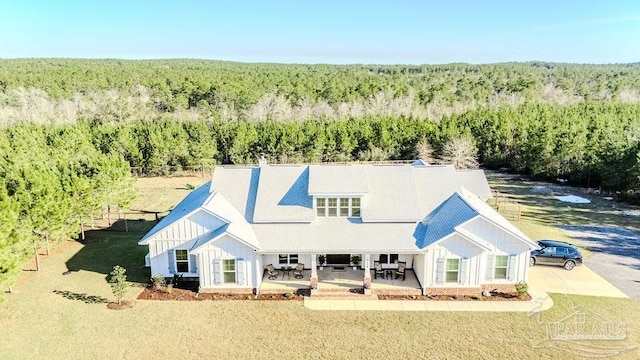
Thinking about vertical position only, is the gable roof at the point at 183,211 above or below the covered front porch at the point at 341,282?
above

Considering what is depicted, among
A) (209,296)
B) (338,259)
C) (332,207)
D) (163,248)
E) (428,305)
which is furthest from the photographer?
(338,259)

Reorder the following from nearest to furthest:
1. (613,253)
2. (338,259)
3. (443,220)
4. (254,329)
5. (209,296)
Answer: (254,329) < (209,296) < (443,220) < (338,259) < (613,253)

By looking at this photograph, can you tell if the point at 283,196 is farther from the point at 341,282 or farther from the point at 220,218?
the point at 341,282

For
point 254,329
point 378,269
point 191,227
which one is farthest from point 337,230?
point 191,227

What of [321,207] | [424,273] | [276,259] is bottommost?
[276,259]

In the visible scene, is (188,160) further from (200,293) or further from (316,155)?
(200,293)

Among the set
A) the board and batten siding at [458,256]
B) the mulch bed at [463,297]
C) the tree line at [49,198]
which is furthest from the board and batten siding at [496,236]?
the tree line at [49,198]

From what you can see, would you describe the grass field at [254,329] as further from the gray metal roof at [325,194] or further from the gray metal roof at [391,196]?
the gray metal roof at [391,196]

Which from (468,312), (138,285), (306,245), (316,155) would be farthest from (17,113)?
(468,312)
